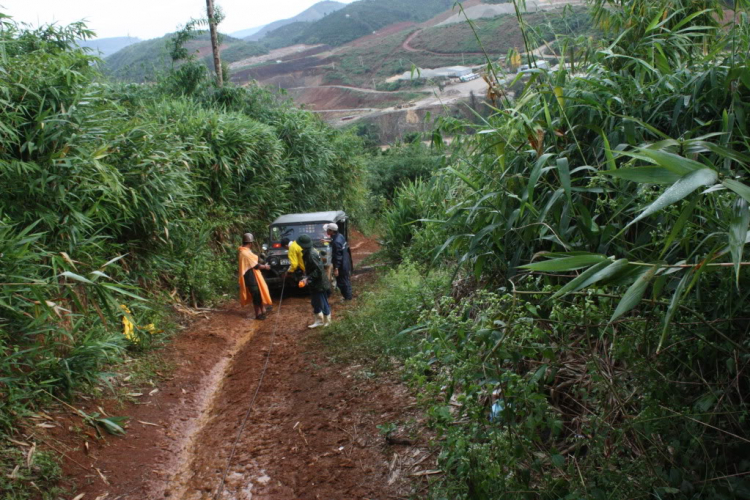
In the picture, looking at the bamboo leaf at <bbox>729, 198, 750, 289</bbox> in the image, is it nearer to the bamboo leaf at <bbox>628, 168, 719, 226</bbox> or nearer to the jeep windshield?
the bamboo leaf at <bbox>628, 168, 719, 226</bbox>

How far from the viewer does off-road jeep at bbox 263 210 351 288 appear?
11859 mm

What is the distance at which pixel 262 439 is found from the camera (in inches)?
218

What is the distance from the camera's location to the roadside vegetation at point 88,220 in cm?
511

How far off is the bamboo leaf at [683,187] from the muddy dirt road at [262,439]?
303 cm

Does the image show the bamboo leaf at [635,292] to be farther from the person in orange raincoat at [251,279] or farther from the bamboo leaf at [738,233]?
the person in orange raincoat at [251,279]

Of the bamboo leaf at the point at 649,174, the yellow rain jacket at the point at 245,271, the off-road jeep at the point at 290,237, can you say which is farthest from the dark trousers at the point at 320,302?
the bamboo leaf at the point at 649,174

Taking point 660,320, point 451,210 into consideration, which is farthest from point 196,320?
point 660,320

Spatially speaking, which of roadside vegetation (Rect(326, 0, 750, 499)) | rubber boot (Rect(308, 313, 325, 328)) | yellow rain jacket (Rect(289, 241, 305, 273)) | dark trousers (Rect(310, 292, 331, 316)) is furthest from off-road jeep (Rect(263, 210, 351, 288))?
roadside vegetation (Rect(326, 0, 750, 499))

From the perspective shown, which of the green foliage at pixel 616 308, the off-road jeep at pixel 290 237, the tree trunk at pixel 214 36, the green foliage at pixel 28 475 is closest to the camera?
the green foliage at pixel 616 308

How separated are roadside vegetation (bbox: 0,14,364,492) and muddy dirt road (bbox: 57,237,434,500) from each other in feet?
2.11

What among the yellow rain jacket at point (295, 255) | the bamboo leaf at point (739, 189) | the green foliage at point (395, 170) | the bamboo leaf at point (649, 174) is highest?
the bamboo leaf at point (649, 174)

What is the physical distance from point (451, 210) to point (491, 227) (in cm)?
50

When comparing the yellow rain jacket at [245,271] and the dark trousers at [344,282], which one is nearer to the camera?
the yellow rain jacket at [245,271]

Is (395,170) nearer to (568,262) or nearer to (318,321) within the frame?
(318,321)
